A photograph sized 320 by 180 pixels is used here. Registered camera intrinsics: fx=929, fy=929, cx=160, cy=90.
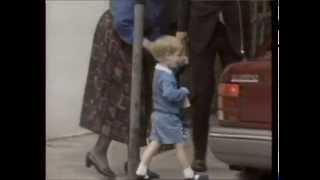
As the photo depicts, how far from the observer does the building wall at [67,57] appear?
19.2ft

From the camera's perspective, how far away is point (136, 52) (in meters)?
6.07

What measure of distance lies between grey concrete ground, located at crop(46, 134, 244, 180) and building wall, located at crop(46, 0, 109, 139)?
0.09m

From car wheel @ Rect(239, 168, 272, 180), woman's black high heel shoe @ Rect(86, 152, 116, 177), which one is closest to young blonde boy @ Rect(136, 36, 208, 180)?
woman's black high heel shoe @ Rect(86, 152, 116, 177)

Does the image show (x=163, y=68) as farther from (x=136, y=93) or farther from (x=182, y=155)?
(x=182, y=155)

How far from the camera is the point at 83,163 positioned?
6.12 m

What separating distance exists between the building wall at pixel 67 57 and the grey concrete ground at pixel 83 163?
9 cm

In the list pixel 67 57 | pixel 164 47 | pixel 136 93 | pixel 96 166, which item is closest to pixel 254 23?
pixel 164 47

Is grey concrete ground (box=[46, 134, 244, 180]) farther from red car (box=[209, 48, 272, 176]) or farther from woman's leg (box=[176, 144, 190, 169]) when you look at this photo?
red car (box=[209, 48, 272, 176])

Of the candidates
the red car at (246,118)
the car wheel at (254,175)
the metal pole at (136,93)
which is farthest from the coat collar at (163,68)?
the car wheel at (254,175)
